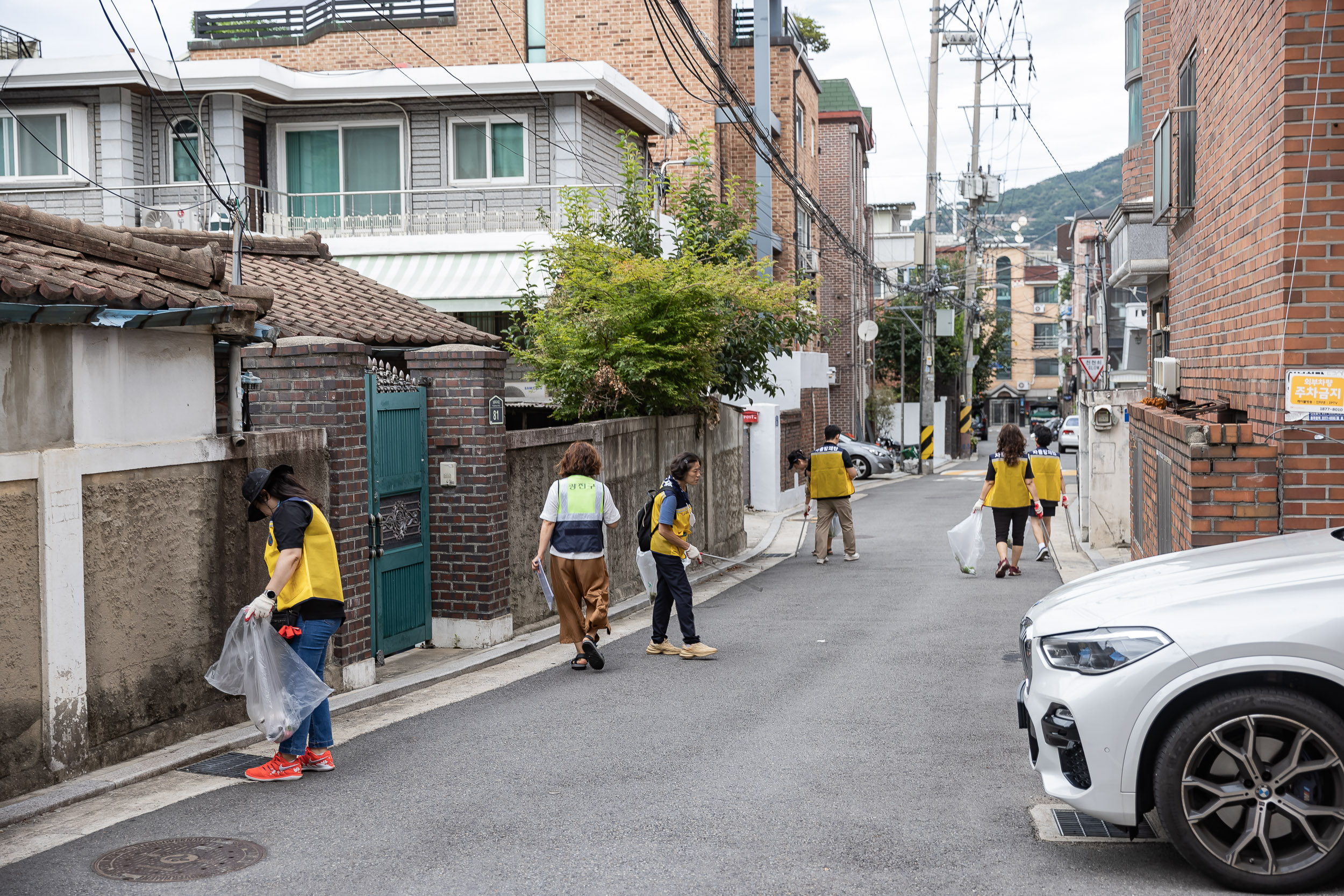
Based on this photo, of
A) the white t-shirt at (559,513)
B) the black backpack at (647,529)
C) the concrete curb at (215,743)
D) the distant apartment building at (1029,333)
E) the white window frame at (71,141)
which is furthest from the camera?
the distant apartment building at (1029,333)

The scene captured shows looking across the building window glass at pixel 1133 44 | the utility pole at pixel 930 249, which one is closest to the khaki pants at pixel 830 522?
the building window glass at pixel 1133 44

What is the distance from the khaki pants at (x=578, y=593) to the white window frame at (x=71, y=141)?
47.1ft

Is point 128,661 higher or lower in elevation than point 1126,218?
lower

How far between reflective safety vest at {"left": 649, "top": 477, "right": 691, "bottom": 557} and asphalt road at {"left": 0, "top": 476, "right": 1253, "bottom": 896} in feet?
3.05

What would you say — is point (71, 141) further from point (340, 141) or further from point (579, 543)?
point (579, 543)

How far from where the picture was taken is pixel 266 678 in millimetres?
6363

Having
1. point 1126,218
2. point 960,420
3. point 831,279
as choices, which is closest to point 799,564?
point 1126,218

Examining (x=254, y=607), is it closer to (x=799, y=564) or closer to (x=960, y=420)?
(x=799, y=564)

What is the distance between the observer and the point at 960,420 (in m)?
46.8

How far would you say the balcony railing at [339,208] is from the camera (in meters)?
19.4

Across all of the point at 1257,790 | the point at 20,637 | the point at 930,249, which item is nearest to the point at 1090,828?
the point at 1257,790

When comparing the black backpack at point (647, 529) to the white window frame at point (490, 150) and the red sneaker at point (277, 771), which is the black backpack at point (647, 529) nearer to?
the red sneaker at point (277, 771)

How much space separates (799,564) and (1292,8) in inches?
446

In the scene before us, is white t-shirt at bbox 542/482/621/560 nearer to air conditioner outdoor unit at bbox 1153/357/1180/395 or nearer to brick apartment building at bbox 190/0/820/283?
air conditioner outdoor unit at bbox 1153/357/1180/395
